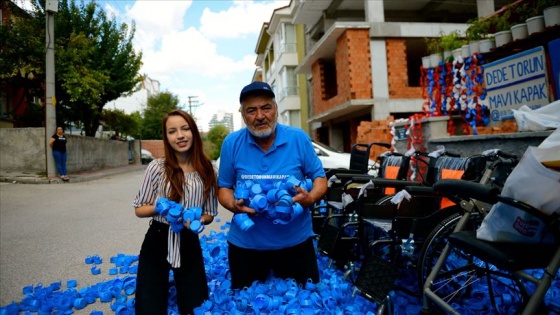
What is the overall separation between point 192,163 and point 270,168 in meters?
0.63

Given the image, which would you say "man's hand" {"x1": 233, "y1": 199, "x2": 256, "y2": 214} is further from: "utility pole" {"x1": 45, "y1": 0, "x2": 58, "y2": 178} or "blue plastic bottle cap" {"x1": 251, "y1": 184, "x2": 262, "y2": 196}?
"utility pole" {"x1": 45, "y1": 0, "x2": 58, "y2": 178}

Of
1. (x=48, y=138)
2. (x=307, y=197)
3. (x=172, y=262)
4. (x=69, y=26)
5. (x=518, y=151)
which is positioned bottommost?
(x=172, y=262)

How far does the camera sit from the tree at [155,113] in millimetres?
43531

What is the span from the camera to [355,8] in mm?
18969

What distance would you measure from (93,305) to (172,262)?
1.12 metres

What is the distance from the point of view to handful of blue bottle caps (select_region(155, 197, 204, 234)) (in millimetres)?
2389

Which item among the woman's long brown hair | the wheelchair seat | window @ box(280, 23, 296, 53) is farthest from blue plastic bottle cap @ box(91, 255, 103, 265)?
window @ box(280, 23, 296, 53)

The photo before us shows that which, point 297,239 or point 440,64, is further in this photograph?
point 440,64

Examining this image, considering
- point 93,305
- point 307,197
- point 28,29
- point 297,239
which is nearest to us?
point 307,197

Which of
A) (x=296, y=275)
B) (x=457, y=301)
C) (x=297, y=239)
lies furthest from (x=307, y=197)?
(x=457, y=301)

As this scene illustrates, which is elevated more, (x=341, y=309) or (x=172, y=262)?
(x=172, y=262)

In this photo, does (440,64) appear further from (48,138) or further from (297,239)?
(48,138)

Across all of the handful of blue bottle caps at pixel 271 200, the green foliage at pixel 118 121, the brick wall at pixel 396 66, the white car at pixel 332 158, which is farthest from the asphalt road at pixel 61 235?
the green foliage at pixel 118 121

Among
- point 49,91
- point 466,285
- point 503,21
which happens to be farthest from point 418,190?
point 49,91
